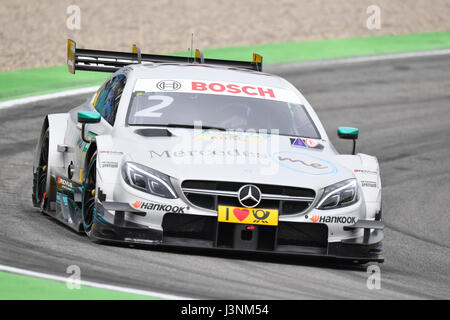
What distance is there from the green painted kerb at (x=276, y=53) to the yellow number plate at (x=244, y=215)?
935 cm

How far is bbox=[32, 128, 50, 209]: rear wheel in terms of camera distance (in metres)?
9.79

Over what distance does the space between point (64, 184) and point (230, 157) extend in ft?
6.45

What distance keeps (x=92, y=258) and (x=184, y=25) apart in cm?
1711

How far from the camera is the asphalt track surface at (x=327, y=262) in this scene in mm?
6785

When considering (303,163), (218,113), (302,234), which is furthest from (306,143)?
(302,234)

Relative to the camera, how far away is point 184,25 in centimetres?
2392

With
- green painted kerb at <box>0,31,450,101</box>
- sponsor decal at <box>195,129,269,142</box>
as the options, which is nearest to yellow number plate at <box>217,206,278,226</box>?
sponsor decal at <box>195,129,269,142</box>

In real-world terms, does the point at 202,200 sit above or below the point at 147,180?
below

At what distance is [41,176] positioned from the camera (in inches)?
392

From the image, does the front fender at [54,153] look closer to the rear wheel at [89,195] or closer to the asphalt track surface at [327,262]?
the asphalt track surface at [327,262]

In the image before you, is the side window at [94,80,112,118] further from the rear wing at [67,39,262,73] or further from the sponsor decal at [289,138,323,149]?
the sponsor decal at [289,138,323,149]

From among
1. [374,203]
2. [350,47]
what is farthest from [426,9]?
[374,203]

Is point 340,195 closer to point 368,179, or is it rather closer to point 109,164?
point 368,179
